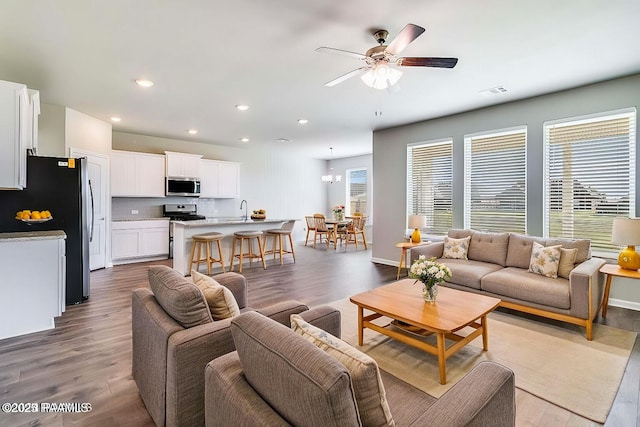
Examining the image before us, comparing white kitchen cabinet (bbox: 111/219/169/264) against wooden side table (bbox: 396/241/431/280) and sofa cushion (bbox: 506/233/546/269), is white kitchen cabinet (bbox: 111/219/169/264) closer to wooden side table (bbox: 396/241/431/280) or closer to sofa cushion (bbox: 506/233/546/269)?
wooden side table (bbox: 396/241/431/280)

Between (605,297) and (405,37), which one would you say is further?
(605,297)

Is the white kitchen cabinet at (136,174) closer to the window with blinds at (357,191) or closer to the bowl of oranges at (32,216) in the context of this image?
the bowl of oranges at (32,216)

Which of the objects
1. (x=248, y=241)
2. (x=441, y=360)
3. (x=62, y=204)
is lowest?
(x=441, y=360)

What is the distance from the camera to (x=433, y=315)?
7.86 ft

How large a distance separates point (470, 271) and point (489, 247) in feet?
2.18

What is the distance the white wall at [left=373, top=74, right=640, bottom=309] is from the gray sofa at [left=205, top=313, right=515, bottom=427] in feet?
12.9

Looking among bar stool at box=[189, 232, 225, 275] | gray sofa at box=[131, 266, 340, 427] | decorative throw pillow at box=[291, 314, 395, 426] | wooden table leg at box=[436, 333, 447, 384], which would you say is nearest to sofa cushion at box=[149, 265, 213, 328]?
gray sofa at box=[131, 266, 340, 427]

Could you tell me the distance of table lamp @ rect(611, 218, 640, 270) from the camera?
2979 millimetres

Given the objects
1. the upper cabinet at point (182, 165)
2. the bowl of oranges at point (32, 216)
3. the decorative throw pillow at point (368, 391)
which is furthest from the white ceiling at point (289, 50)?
the decorative throw pillow at point (368, 391)

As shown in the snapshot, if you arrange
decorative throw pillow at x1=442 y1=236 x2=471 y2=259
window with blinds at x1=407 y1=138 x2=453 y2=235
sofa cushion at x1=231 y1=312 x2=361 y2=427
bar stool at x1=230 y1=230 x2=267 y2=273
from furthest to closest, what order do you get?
bar stool at x1=230 y1=230 x2=267 y2=273 → window with blinds at x1=407 y1=138 x2=453 y2=235 → decorative throw pillow at x1=442 y1=236 x2=471 y2=259 → sofa cushion at x1=231 y1=312 x2=361 y2=427

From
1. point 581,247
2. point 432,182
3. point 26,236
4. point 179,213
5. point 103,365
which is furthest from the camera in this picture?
point 179,213

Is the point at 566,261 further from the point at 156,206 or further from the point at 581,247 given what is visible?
the point at 156,206

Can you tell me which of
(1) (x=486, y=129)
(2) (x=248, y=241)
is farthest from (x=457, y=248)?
(2) (x=248, y=241)

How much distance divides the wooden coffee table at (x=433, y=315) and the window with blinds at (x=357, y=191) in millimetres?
6696
